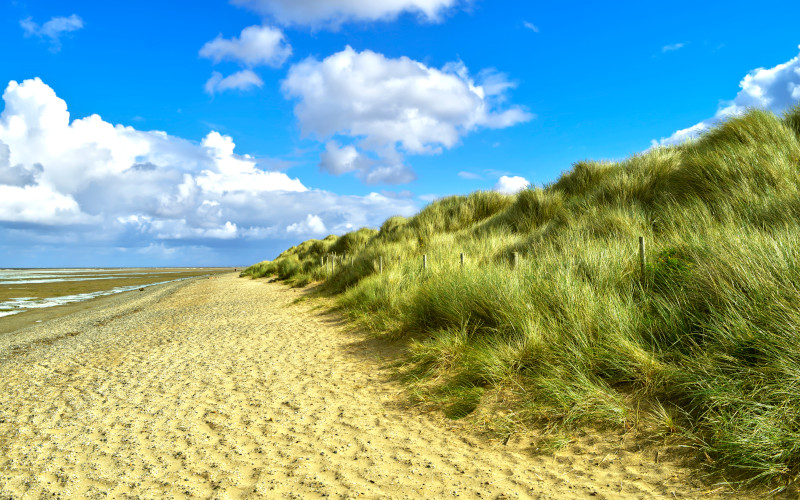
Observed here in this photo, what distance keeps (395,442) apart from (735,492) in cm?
236

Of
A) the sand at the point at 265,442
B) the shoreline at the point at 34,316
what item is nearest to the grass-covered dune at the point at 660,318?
the sand at the point at 265,442

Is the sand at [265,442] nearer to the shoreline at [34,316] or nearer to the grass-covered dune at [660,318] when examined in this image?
the grass-covered dune at [660,318]

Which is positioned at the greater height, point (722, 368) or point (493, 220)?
point (493, 220)

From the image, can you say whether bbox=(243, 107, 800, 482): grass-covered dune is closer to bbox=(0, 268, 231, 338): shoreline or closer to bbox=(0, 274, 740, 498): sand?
bbox=(0, 274, 740, 498): sand

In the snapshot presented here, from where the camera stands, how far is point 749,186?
766 centimetres

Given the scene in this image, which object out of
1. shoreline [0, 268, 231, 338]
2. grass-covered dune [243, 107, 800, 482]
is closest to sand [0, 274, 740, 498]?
grass-covered dune [243, 107, 800, 482]

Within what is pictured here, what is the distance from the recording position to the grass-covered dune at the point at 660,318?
3.12 metres

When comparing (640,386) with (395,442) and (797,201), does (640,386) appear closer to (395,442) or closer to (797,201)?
(395,442)

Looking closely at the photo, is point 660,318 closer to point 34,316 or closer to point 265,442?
point 265,442

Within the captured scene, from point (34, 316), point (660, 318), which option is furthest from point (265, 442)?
point (34, 316)

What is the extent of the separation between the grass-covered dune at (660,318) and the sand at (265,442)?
43 cm

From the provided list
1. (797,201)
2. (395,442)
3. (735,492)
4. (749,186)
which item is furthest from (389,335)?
(749,186)

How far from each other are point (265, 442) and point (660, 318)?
13.7 ft

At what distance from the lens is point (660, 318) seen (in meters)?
4.50
